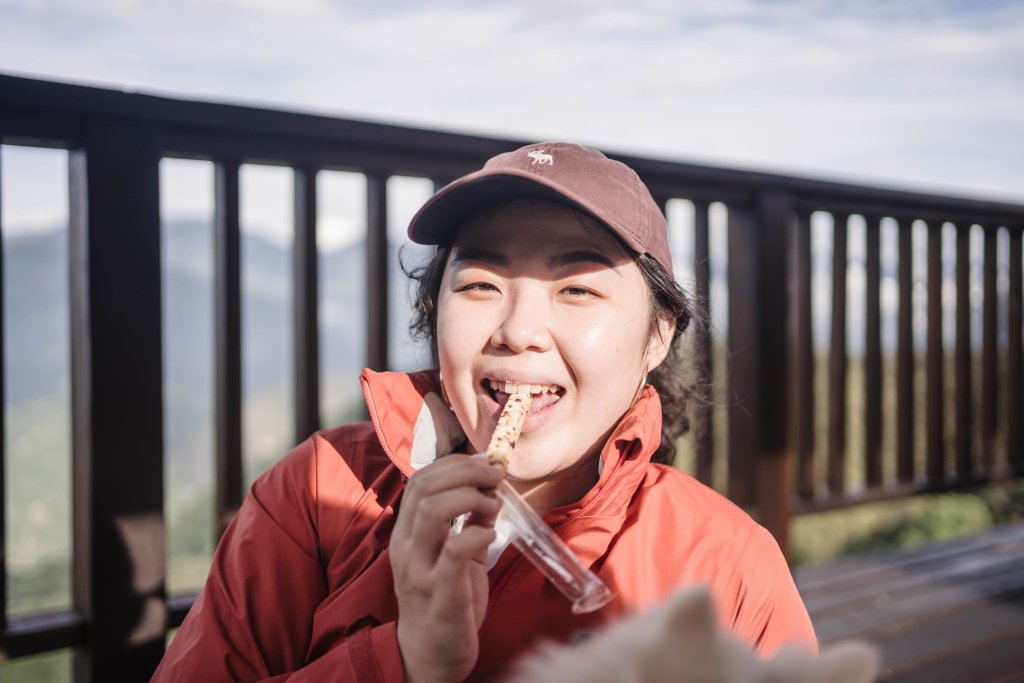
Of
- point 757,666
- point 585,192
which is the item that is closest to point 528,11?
point 585,192

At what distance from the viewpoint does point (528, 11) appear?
46.3 feet

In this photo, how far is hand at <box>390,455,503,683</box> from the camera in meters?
0.84

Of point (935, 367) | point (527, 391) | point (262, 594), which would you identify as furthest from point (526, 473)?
point (935, 367)

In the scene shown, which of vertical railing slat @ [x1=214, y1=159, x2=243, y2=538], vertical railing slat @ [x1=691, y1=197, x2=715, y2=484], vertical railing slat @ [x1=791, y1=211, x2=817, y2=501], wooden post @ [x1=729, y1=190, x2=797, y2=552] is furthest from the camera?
vertical railing slat @ [x1=791, y1=211, x2=817, y2=501]

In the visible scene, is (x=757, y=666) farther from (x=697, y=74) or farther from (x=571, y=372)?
(x=697, y=74)

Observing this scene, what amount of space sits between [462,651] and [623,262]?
0.67 metres

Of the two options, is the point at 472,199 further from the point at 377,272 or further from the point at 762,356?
the point at 762,356

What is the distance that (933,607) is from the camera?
250 cm

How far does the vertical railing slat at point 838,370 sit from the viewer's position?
116 inches

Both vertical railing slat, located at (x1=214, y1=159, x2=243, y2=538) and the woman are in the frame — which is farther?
vertical railing slat, located at (x1=214, y1=159, x2=243, y2=538)

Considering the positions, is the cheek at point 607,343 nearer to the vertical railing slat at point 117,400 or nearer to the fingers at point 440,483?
the fingers at point 440,483

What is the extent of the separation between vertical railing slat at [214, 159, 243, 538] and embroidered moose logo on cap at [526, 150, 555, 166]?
3.28ft

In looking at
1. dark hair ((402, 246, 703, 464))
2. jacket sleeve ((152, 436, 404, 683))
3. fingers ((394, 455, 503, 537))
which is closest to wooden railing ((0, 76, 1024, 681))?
dark hair ((402, 246, 703, 464))

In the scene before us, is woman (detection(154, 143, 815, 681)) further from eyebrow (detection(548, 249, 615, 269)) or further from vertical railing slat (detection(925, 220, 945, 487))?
vertical railing slat (detection(925, 220, 945, 487))
